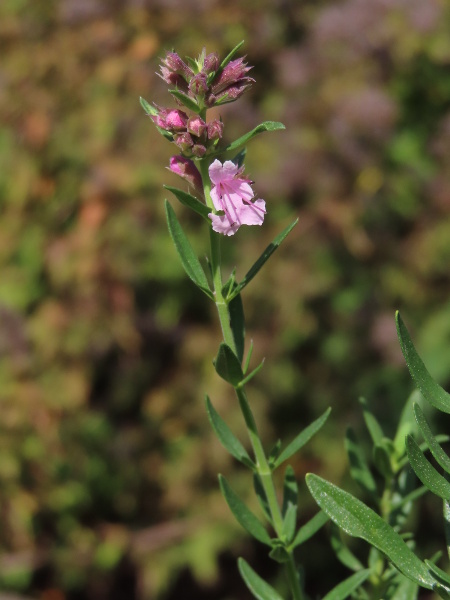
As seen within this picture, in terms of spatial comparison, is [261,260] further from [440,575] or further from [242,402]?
[440,575]

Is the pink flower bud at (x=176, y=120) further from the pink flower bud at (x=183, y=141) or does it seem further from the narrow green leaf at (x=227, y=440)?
the narrow green leaf at (x=227, y=440)

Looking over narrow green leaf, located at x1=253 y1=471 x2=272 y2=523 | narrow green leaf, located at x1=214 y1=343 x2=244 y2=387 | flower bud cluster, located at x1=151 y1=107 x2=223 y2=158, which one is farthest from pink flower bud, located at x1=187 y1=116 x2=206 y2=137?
narrow green leaf, located at x1=253 y1=471 x2=272 y2=523

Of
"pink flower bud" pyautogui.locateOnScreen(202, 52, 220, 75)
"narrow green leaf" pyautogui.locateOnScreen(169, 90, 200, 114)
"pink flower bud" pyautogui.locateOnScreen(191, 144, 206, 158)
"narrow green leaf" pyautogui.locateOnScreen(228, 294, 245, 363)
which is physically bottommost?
"narrow green leaf" pyautogui.locateOnScreen(228, 294, 245, 363)

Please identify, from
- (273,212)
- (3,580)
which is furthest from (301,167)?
(3,580)

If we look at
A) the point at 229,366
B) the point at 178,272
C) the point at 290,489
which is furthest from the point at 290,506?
the point at 178,272

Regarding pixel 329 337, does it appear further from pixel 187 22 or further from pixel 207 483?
pixel 187 22

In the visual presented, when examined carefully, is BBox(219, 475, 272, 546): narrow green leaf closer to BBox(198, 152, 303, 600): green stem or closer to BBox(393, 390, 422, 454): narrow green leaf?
BBox(198, 152, 303, 600): green stem
